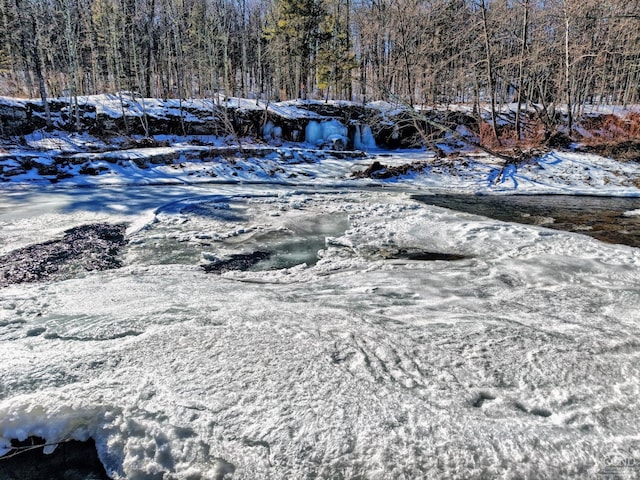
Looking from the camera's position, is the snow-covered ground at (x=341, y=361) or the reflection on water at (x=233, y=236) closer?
the snow-covered ground at (x=341, y=361)

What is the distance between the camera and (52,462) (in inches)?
69.2

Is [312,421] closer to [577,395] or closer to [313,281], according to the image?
[577,395]

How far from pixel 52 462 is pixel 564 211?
9.73 meters

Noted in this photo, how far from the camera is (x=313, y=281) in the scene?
162 inches

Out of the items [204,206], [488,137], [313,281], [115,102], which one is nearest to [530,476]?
[313,281]

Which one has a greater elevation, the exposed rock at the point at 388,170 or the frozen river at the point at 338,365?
the exposed rock at the point at 388,170

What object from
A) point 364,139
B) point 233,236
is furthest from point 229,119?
point 233,236

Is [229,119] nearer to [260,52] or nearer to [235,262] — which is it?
[260,52]

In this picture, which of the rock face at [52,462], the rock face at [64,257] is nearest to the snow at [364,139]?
the rock face at [64,257]

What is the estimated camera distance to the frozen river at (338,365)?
174 centimetres

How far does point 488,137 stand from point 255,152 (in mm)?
11302

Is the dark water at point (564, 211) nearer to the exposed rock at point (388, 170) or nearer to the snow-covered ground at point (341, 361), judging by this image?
the snow-covered ground at point (341, 361)

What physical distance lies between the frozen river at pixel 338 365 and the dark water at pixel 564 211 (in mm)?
2028

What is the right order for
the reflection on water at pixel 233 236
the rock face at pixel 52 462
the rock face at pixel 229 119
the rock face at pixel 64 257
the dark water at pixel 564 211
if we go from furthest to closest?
the rock face at pixel 229 119
the dark water at pixel 564 211
the reflection on water at pixel 233 236
the rock face at pixel 64 257
the rock face at pixel 52 462
